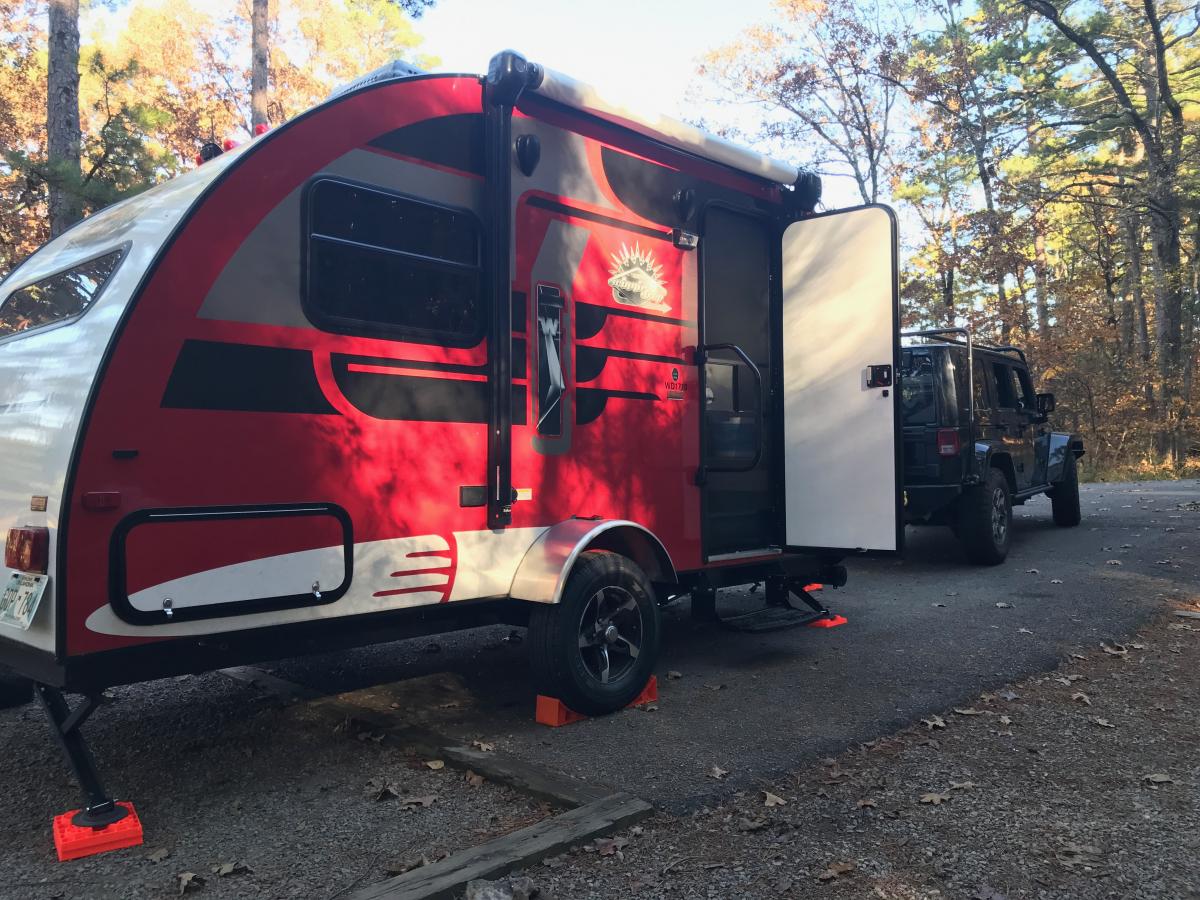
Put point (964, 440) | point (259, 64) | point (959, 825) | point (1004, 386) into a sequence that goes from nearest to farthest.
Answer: point (959, 825), point (964, 440), point (1004, 386), point (259, 64)

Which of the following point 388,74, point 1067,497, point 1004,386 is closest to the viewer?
point 388,74

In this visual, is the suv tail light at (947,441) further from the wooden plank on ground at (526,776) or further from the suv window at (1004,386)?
the wooden plank on ground at (526,776)

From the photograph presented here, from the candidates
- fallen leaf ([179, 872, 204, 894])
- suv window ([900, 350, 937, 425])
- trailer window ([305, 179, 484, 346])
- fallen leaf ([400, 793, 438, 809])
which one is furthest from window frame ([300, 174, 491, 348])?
suv window ([900, 350, 937, 425])

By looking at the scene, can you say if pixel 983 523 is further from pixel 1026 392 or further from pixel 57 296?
pixel 57 296

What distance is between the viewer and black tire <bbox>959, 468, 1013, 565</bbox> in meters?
8.84

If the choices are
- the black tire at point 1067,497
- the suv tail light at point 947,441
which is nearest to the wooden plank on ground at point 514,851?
the suv tail light at point 947,441

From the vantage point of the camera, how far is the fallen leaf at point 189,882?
286 cm

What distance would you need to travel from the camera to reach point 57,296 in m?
3.96

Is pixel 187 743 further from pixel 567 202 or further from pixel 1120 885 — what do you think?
pixel 1120 885

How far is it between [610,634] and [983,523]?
18.6 feet

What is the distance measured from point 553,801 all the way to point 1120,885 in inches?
75.4

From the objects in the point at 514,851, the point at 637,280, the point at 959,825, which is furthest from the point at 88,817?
the point at 637,280

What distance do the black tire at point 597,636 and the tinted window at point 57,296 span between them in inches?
92.0

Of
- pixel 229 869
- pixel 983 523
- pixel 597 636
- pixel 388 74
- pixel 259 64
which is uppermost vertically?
pixel 259 64
